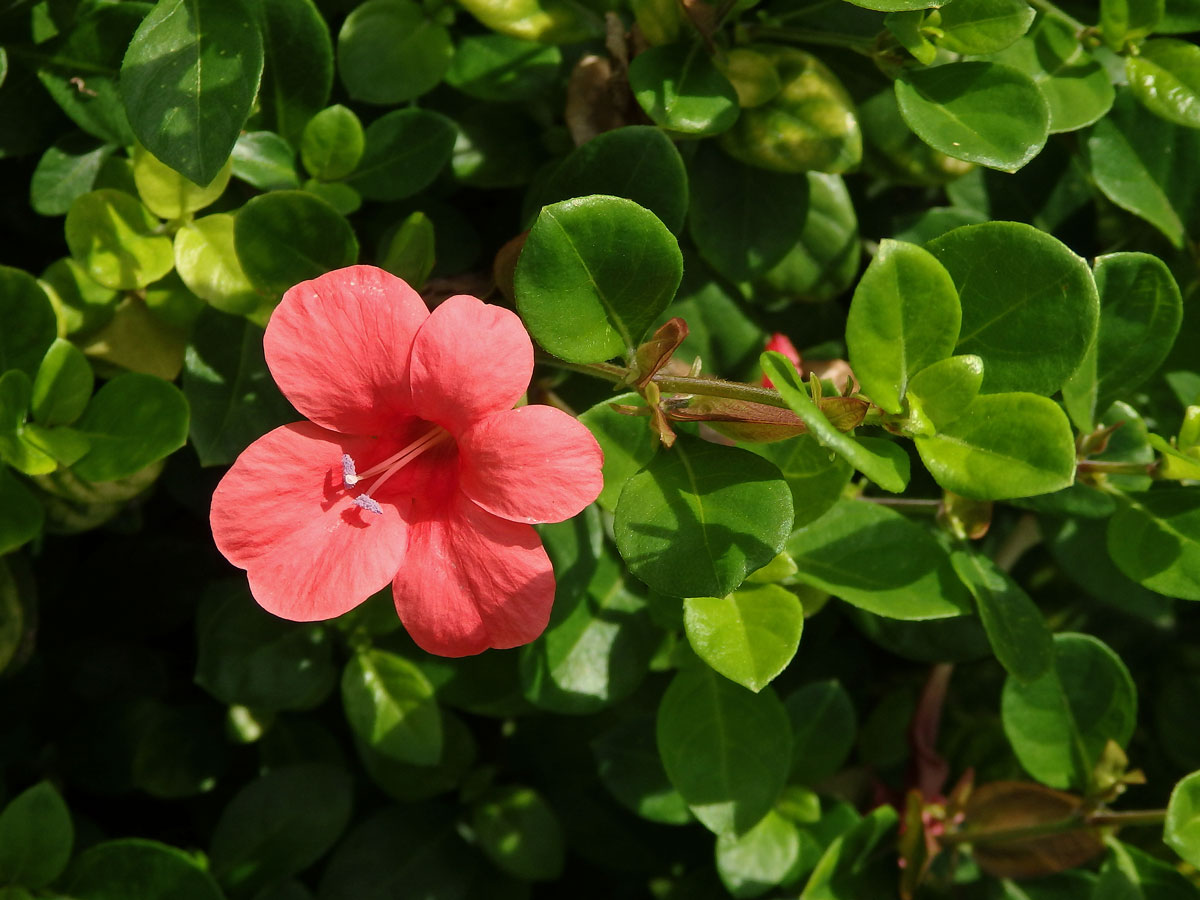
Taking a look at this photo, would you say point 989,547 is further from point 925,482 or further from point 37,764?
point 37,764

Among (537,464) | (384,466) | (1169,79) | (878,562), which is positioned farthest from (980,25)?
(384,466)

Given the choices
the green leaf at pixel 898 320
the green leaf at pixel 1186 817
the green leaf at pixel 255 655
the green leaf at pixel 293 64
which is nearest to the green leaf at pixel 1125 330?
the green leaf at pixel 898 320

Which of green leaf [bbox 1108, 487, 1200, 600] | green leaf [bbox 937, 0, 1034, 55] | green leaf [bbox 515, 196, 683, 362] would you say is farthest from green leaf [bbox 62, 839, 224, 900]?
green leaf [bbox 937, 0, 1034, 55]

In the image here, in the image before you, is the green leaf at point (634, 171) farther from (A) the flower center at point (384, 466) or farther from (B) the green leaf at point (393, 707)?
(B) the green leaf at point (393, 707)

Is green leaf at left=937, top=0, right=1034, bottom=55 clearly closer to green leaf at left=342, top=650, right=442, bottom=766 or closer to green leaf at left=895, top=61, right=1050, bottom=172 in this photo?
green leaf at left=895, top=61, right=1050, bottom=172

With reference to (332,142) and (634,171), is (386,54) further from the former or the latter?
(634,171)

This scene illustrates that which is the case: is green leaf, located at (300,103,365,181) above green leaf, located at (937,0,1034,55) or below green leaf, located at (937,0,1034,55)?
below
